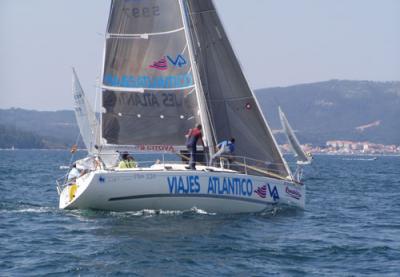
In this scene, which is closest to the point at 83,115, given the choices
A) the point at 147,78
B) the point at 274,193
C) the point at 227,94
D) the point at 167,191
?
the point at 227,94

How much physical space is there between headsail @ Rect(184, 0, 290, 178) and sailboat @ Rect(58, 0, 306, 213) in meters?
0.03

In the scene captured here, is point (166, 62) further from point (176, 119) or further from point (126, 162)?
point (126, 162)

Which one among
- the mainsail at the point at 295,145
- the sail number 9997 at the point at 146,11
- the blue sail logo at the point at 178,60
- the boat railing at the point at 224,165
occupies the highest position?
the sail number 9997 at the point at 146,11

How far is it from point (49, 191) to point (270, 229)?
1516 centimetres

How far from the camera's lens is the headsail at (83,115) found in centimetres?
3944

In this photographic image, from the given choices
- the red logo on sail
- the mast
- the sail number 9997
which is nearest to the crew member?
the mast

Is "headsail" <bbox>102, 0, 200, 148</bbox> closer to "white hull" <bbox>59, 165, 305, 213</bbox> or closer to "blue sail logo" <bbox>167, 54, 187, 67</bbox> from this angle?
"blue sail logo" <bbox>167, 54, 187, 67</bbox>

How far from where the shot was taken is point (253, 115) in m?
25.0

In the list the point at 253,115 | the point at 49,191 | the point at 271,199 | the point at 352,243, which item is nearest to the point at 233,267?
the point at 352,243

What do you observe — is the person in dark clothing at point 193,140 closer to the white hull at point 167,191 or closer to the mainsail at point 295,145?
the white hull at point 167,191

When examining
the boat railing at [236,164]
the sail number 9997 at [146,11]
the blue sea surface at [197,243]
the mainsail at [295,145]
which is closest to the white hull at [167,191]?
the blue sea surface at [197,243]

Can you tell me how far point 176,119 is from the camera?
2364cm

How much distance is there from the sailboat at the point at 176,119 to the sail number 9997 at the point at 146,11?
3cm

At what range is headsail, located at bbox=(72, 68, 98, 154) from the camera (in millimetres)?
39438
